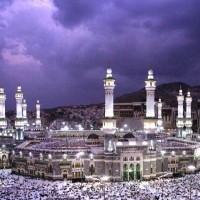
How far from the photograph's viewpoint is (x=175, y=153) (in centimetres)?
5000

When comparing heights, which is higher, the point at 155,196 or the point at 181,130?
the point at 181,130

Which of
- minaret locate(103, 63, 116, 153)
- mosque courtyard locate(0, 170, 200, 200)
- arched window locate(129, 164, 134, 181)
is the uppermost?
minaret locate(103, 63, 116, 153)

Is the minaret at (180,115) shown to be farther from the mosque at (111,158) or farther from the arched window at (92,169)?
the arched window at (92,169)

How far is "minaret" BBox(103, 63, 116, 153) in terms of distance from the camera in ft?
154

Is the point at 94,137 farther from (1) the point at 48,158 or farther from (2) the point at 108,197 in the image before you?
(2) the point at 108,197

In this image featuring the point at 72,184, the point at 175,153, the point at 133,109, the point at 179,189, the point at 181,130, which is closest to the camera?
the point at 179,189

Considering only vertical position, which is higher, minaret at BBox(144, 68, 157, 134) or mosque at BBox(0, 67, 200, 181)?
minaret at BBox(144, 68, 157, 134)

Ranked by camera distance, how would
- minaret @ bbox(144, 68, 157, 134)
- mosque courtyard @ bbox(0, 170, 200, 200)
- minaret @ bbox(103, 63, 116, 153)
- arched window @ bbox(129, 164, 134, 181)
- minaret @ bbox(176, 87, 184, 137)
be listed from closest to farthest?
mosque courtyard @ bbox(0, 170, 200, 200) → arched window @ bbox(129, 164, 134, 181) → minaret @ bbox(103, 63, 116, 153) → minaret @ bbox(144, 68, 157, 134) → minaret @ bbox(176, 87, 184, 137)

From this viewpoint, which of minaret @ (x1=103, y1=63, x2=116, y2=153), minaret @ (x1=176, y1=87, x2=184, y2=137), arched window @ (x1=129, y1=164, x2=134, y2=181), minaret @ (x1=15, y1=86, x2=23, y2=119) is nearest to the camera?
arched window @ (x1=129, y1=164, x2=134, y2=181)

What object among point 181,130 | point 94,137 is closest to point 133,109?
point 181,130

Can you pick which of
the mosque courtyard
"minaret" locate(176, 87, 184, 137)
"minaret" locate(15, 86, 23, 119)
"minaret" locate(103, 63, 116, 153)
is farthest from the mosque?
"minaret" locate(176, 87, 184, 137)

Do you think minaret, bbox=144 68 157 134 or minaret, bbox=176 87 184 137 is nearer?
minaret, bbox=144 68 157 134

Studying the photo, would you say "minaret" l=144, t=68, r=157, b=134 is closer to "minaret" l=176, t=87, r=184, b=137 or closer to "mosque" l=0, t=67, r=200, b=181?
"mosque" l=0, t=67, r=200, b=181

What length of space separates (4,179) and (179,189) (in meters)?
18.1
